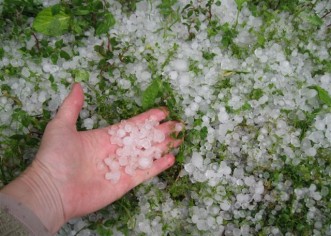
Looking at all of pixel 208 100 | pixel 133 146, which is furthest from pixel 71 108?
pixel 208 100

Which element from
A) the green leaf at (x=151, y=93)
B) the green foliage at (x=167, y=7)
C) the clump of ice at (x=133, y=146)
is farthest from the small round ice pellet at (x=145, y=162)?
the green foliage at (x=167, y=7)

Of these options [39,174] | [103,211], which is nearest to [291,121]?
[103,211]

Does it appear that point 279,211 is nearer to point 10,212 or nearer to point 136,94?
point 136,94

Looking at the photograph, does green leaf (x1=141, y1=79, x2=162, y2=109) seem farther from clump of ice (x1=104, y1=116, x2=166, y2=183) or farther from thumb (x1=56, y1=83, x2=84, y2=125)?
thumb (x1=56, y1=83, x2=84, y2=125)

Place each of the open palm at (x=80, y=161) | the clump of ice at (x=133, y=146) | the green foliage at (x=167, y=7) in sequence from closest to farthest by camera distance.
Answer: the open palm at (x=80, y=161) → the clump of ice at (x=133, y=146) → the green foliage at (x=167, y=7)

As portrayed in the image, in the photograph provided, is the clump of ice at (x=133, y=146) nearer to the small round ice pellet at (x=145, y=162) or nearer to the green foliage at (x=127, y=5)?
the small round ice pellet at (x=145, y=162)

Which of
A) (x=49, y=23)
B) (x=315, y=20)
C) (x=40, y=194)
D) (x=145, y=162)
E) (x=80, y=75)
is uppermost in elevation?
(x=315, y=20)

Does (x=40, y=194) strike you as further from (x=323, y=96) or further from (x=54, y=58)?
(x=323, y=96)

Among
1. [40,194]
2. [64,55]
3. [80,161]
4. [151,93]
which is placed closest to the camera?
[40,194]
